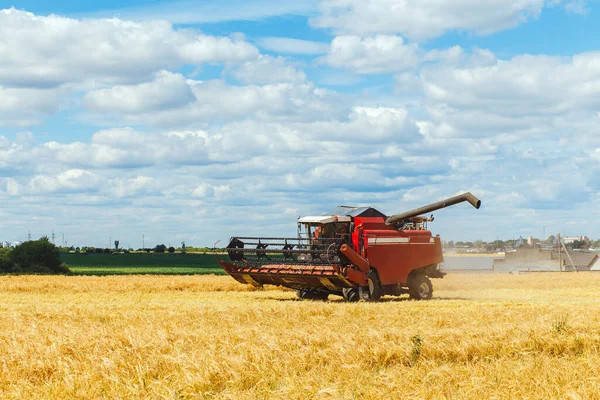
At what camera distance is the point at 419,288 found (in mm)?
23594

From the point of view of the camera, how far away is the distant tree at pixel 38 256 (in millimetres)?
42719

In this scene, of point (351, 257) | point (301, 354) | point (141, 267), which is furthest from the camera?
point (141, 267)

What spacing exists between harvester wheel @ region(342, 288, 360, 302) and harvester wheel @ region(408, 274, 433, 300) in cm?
212

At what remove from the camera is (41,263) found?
142 feet

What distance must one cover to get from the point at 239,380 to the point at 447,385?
2425 mm

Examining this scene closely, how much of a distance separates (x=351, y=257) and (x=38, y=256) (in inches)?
1061

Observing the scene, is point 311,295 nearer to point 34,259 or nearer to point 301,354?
point 301,354

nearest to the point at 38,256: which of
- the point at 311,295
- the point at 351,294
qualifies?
the point at 311,295

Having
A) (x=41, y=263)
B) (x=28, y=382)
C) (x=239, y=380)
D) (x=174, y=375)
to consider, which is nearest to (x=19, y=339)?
(x=28, y=382)

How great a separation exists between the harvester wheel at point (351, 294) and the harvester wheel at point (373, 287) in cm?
47

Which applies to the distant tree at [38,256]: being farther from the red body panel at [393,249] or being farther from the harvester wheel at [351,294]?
the red body panel at [393,249]

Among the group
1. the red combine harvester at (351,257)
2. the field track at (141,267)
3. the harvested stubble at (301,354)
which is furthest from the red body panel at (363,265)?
the field track at (141,267)

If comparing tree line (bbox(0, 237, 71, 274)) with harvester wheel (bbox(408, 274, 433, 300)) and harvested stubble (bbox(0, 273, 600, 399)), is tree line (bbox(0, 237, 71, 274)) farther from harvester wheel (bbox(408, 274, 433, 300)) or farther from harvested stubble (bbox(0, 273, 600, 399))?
harvested stubble (bbox(0, 273, 600, 399))

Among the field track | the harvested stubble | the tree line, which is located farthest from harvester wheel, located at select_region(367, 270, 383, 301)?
the tree line
